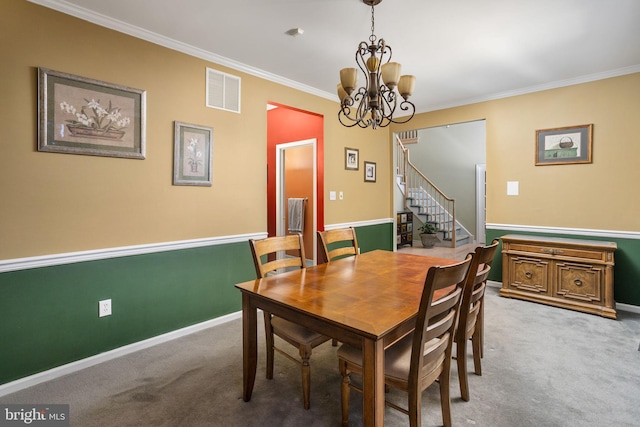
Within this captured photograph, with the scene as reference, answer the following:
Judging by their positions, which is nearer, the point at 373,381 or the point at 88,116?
the point at 373,381

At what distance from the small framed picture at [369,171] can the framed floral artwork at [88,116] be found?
2.99 meters

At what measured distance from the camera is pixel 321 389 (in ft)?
6.45

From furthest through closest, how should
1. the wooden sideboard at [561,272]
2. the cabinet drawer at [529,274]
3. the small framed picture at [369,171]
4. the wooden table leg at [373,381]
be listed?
the small framed picture at [369,171], the cabinet drawer at [529,274], the wooden sideboard at [561,272], the wooden table leg at [373,381]

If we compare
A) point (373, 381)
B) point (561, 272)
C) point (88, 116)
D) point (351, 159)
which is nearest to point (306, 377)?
point (373, 381)

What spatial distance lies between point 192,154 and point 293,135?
203 cm

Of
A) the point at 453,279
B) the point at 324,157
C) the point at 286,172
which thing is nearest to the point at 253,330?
the point at 453,279

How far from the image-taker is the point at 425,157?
8742 millimetres

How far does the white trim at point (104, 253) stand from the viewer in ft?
6.55

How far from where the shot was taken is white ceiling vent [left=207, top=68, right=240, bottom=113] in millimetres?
2928

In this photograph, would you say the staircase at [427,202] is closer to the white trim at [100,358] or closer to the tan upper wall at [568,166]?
the tan upper wall at [568,166]

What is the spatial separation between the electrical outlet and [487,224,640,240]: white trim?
427 centimetres

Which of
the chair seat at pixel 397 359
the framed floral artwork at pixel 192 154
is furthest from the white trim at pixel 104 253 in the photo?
the chair seat at pixel 397 359

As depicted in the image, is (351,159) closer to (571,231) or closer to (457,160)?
(571,231)

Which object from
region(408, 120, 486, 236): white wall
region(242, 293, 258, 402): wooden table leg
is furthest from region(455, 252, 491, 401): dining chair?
region(408, 120, 486, 236): white wall
